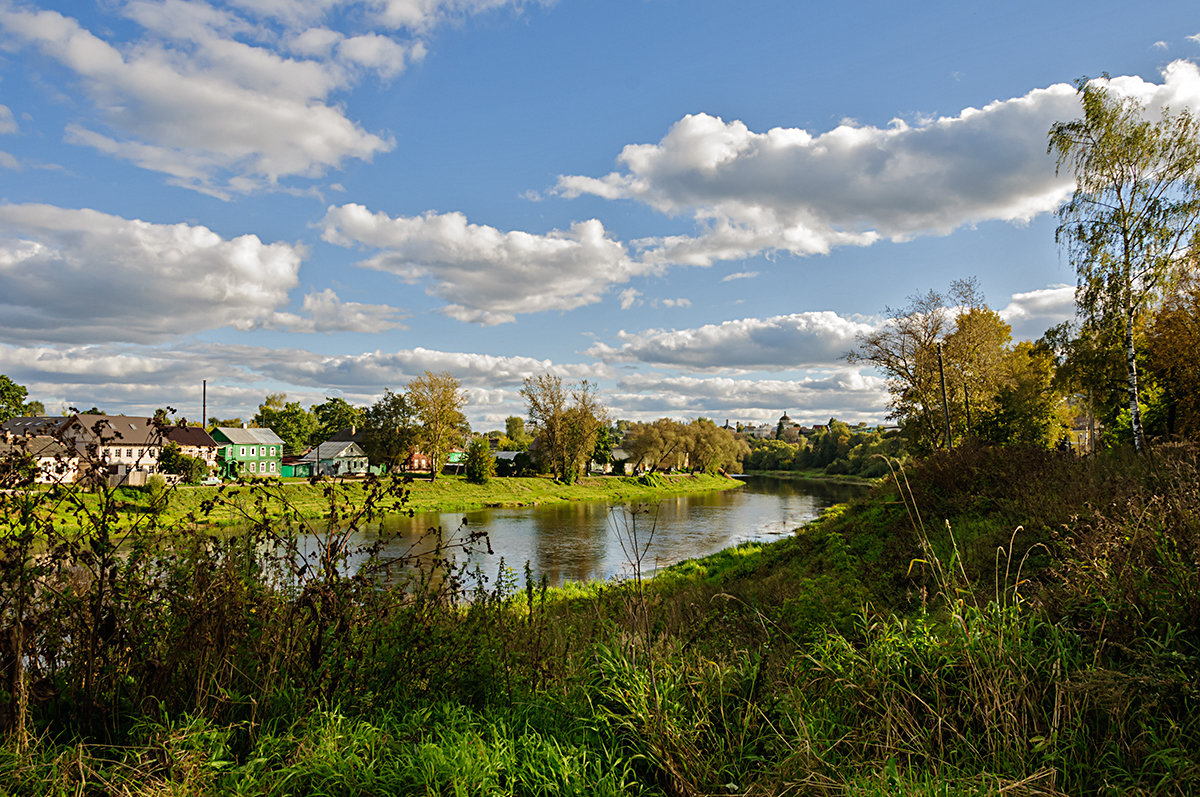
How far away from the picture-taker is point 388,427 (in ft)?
174

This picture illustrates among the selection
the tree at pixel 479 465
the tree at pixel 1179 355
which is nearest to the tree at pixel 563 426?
the tree at pixel 479 465

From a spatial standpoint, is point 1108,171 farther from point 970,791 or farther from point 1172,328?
point 970,791

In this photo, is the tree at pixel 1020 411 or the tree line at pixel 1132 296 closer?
the tree line at pixel 1132 296

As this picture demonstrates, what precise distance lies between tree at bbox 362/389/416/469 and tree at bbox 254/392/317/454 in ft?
83.3

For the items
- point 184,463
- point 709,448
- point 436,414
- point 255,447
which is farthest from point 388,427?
point 184,463

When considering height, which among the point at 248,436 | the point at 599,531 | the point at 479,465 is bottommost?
the point at 599,531

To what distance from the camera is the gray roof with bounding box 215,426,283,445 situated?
200 ft

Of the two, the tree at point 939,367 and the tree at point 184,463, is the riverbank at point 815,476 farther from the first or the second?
the tree at point 184,463

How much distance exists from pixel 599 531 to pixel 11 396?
43.8 metres

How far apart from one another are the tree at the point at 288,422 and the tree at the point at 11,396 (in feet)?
89.8

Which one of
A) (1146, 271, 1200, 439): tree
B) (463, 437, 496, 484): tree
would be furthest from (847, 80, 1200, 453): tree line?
(463, 437, 496, 484): tree

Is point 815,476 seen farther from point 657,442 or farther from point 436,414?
point 436,414

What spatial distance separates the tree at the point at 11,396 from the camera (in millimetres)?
44250

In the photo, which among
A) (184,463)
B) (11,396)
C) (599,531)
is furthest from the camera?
(11,396)
